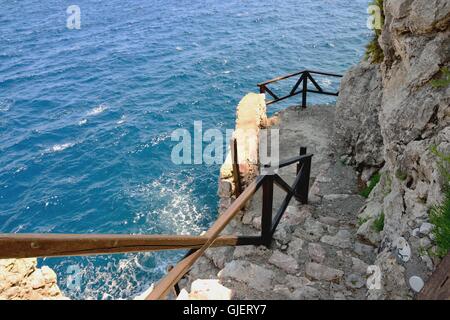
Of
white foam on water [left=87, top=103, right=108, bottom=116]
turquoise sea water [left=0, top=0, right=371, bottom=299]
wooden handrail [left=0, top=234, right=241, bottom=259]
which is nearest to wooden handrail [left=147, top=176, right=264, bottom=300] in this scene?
wooden handrail [left=0, top=234, right=241, bottom=259]

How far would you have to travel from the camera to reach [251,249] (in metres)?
5.60

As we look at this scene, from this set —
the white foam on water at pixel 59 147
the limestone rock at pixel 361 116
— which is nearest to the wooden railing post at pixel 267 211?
the limestone rock at pixel 361 116

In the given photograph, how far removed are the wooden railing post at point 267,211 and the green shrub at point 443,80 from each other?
2.90 metres

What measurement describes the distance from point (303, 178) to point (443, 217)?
347cm

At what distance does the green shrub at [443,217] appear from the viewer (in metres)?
3.41

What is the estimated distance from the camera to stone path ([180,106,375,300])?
4.74 metres

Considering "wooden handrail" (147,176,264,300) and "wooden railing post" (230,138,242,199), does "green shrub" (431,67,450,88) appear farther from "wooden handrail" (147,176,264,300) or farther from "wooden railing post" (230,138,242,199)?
"wooden railing post" (230,138,242,199)

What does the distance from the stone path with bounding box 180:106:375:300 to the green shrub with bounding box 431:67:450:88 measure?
2.70 meters

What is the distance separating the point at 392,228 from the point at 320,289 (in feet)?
4.24

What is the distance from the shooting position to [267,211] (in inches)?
206

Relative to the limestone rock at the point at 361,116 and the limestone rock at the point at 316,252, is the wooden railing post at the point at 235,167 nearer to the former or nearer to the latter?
the limestone rock at the point at 361,116

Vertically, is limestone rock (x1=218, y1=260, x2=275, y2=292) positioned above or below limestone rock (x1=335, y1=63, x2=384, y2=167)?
below
